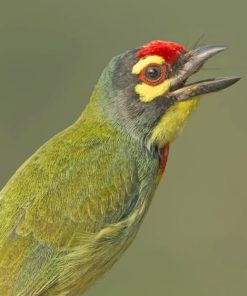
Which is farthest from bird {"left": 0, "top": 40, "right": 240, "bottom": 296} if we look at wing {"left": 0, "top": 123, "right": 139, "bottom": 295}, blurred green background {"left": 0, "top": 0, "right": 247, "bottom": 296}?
blurred green background {"left": 0, "top": 0, "right": 247, "bottom": 296}

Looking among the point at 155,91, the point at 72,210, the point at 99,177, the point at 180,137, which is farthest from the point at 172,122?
the point at 180,137

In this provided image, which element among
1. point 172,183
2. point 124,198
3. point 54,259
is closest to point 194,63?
point 124,198

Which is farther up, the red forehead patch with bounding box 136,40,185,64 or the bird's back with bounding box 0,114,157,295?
the red forehead patch with bounding box 136,40,185,64

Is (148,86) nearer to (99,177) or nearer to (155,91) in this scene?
(155,91)

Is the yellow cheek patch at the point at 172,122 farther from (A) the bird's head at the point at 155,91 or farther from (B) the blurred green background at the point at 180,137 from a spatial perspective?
(B) the blurred green background at the point at 180,137

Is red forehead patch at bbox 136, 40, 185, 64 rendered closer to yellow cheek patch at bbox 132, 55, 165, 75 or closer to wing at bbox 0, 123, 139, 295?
yellow cheek patch at bbox 132, 55, 165, 75

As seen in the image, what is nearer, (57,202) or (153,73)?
(57,202)

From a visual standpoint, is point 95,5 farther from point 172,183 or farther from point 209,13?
point 172,183
